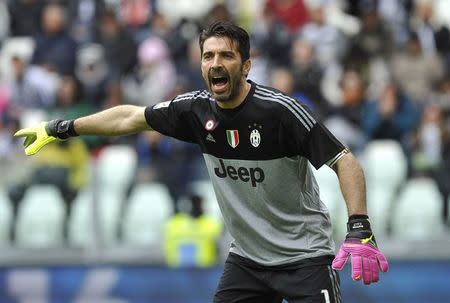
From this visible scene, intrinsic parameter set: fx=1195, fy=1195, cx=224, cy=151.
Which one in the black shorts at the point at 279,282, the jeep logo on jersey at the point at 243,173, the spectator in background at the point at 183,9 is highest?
the spectator in background at the point at 183,9

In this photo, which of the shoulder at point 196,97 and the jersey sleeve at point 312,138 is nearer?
the jersey sleeve at point 312,138

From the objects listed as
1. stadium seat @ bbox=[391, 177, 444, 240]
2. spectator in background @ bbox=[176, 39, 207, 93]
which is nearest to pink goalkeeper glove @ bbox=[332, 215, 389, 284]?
stadium seat @ bbox=[391, 177, 444, 240]

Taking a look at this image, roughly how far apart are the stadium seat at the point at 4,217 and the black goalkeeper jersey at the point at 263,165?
5443 mm

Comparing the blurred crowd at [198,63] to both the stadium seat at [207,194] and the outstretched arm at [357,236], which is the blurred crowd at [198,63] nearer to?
the stadium seat at [207,194]

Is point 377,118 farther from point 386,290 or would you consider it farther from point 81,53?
point 81,53

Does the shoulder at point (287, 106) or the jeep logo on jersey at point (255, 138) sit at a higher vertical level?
the shoulder at point (287, 106)

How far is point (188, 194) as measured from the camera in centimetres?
1146

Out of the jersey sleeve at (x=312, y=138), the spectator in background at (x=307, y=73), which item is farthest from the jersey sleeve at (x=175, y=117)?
the spectator in background at (x=307, y=73)

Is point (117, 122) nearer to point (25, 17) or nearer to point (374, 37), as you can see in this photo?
point (374, 37)

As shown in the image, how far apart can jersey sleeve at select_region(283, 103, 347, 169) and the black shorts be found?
633 millimetres

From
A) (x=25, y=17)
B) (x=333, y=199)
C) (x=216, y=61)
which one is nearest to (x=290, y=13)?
(x=25, y=17)

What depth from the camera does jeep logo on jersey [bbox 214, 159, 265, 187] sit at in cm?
650

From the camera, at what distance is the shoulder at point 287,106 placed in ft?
20.6

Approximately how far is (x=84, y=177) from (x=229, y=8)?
17.2ft
